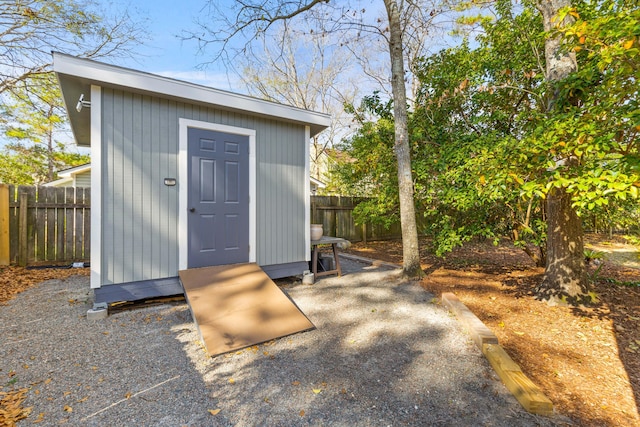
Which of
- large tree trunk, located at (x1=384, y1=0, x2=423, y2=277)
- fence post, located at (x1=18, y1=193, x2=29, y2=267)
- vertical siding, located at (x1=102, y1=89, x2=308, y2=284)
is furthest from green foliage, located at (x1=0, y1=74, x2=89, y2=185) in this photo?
large tree trunk, located at (x1=384, y1=0, x2=423, y2=277)

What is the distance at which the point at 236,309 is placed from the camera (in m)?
2.95

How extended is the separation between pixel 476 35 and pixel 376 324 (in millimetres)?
5380

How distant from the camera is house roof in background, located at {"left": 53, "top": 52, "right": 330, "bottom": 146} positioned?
2.88 metres

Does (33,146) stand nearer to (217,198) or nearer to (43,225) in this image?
(43,225)

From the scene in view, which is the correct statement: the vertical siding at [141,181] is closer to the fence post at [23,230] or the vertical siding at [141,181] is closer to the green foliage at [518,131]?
the green foliage at [518,131]

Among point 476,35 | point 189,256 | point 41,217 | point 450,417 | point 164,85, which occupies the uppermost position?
point 476,35

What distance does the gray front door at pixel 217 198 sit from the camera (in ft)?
12.0

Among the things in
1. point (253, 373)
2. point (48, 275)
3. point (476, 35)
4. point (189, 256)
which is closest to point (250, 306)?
point (253, 373)

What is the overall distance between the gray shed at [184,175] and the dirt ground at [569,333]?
2.62 meters

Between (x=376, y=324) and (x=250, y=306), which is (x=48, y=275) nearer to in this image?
(x=250, y=306)

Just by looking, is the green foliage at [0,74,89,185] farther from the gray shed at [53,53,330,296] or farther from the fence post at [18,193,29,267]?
the gray shed at [53,53,330,296]

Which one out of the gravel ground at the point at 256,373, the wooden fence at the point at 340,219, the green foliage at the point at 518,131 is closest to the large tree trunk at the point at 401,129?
the green foliage at the point at 518,131

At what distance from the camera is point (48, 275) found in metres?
4.75

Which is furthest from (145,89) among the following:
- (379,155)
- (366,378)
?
(379,155)
